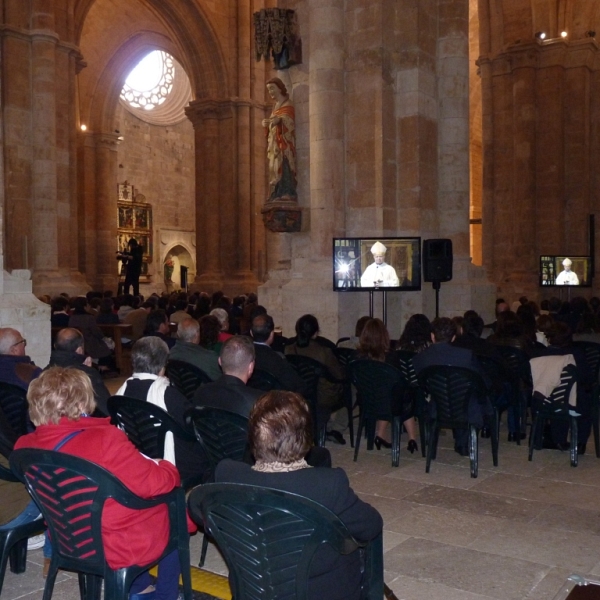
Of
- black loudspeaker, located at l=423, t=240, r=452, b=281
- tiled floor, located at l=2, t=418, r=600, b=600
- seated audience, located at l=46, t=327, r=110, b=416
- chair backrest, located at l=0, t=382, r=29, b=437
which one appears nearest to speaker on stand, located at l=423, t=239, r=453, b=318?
black loudspeaker, located at l=423, t=240, r=452, b=281

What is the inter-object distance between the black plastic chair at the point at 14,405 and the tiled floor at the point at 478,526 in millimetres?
758

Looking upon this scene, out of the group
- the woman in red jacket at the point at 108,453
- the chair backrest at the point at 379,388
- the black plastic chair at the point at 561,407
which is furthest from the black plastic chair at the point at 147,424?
the black plastic chair at the point at 561,407

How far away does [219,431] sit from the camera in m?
3.86

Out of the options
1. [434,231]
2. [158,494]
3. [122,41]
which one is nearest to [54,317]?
[434,231]

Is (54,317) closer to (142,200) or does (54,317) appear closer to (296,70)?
(296,70)

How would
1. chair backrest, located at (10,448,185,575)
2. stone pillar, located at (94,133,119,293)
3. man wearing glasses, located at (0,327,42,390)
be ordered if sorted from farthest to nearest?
1. stone pillar, located at (94,133,119,293)
2. man wearing glasses, located at (0,327,42,390)
3. chair backrest, located at (10,448,185,575)

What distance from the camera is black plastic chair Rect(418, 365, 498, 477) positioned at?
18.6 feet

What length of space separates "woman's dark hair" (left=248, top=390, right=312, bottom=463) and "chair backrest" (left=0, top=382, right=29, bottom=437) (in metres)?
2.43

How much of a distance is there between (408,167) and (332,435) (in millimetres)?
4922

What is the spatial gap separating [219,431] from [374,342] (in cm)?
272

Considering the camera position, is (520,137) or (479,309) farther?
(520,137)

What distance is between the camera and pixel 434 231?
1098 centimetres

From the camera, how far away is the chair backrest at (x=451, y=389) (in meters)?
5.66

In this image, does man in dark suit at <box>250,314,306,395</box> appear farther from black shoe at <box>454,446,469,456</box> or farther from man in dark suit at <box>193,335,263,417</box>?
black shoe at <box>454,446,469,456</box>
